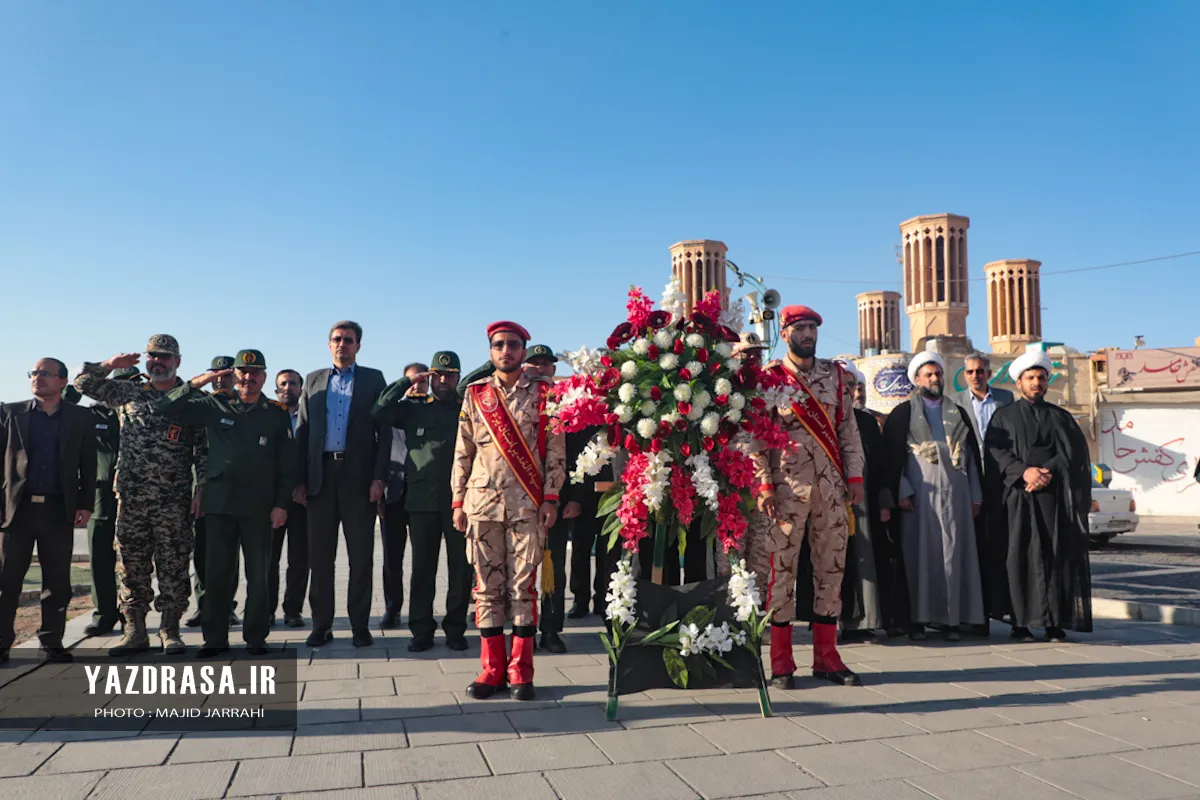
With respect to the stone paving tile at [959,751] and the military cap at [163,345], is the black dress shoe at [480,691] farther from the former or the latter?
the military cap at [163,345]

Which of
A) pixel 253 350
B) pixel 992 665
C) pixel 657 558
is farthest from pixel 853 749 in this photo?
pixel 253 350

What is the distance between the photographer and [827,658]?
5105 mm

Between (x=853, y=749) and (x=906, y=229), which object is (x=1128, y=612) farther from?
(x=906, y=229)

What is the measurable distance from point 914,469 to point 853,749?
10.8 feet

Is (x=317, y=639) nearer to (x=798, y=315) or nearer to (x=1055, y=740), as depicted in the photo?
(x=798, y=315)

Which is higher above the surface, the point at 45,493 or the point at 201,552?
the point at 45,493

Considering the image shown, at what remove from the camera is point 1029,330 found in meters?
70.6

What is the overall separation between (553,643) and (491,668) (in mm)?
1361

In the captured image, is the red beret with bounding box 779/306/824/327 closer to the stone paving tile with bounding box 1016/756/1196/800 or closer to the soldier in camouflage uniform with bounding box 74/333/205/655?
the stone paving tile with bounding box 1016/756/1196/800

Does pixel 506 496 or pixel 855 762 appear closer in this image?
pixel 855 762

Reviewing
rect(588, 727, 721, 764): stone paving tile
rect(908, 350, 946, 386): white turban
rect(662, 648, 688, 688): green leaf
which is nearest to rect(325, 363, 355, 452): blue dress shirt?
rect(662, 648, 688, 688): green leaf

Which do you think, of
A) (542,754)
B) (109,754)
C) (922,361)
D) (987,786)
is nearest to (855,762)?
(987,786)

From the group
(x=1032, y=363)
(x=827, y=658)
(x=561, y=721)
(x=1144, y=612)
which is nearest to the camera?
(x=561, y=721)

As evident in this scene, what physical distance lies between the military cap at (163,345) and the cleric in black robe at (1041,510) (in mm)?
6311
